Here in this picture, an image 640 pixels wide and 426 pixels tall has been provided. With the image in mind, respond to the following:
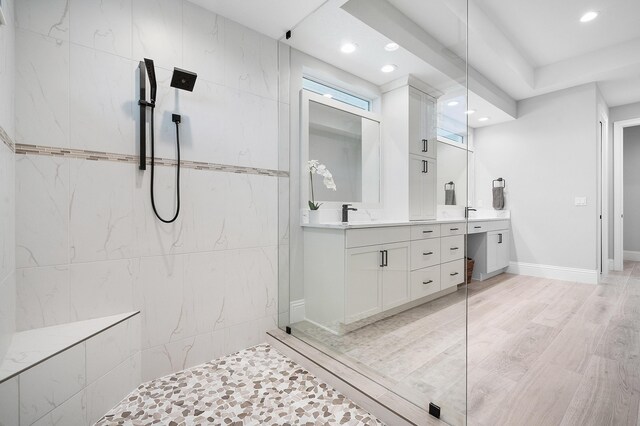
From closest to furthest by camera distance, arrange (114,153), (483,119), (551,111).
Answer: (114,153)
(551,111)
(483,119)

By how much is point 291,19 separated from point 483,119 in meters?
3.52

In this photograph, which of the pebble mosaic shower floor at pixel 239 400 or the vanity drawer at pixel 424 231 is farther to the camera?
the vanity drawer at pixel 424 231

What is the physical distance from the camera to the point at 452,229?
78.7 inches

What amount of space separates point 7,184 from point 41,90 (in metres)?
0.51

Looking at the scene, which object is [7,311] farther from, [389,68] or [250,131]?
[389,68]

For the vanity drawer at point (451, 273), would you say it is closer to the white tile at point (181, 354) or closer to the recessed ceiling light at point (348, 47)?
the white tile at point (181, 354)

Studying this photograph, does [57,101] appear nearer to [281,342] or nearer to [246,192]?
[246,192]

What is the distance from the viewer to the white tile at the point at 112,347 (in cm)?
141

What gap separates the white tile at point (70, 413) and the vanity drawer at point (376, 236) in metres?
1.61

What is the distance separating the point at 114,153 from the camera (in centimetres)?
163

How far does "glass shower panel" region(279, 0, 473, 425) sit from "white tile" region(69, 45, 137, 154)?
3.33 feet

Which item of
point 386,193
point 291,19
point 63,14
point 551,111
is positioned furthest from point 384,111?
point 551,111

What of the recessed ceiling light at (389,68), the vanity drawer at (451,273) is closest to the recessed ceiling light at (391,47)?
the recessed ceiling light at (389,68)

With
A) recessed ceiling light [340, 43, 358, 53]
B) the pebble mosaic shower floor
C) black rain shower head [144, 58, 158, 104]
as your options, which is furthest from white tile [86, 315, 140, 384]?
recessed ceiling light [340, 43, 358, 53]
